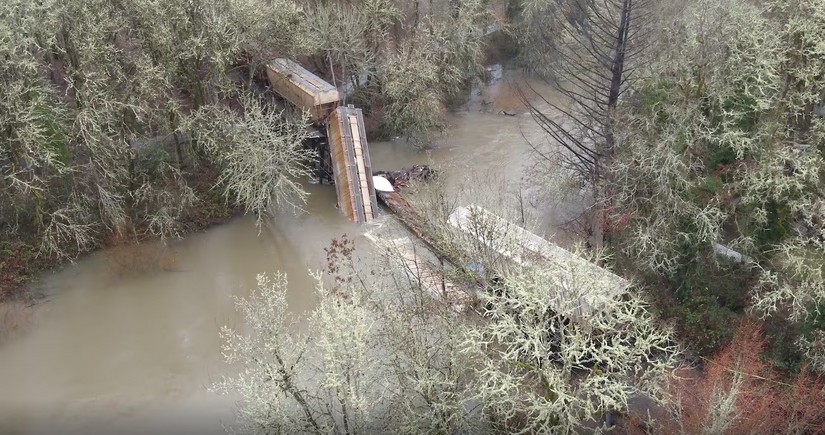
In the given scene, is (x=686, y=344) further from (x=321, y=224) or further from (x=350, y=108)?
(x=350, y=108)

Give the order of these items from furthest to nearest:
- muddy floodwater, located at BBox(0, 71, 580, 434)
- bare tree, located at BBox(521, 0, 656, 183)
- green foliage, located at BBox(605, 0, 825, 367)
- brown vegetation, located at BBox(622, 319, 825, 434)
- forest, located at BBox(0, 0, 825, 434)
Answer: bare tree, located at BBox(521, 0, 656, 183), muddy floodwater, located at BBox(0, 71, 580, 434), green foliage, located at BBox(605, 0, 825, 367), brown vegetation, located at BBox(622, 319, 825, 434), forest, located at BBox(0, 0, 825, 434)

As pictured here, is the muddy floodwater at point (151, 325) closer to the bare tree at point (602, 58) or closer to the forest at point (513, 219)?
the forest at point (513, 219)

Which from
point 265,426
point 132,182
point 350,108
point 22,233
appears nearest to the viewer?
point 265,426

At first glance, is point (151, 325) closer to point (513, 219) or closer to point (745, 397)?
point (513, 219)

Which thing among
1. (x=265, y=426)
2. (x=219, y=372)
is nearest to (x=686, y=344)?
(x=265, y=426)

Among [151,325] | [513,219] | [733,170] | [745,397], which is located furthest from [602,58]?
[151,325]

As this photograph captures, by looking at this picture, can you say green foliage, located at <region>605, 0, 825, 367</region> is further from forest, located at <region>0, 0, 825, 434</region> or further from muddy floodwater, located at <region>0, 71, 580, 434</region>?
muddy floodwater, located at <region>0, 71, 580, 434</region>

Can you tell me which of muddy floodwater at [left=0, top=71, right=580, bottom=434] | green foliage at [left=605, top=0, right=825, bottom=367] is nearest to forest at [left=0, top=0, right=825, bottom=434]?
green foliage at [left=605, top=0, right=825, bottom=367]
